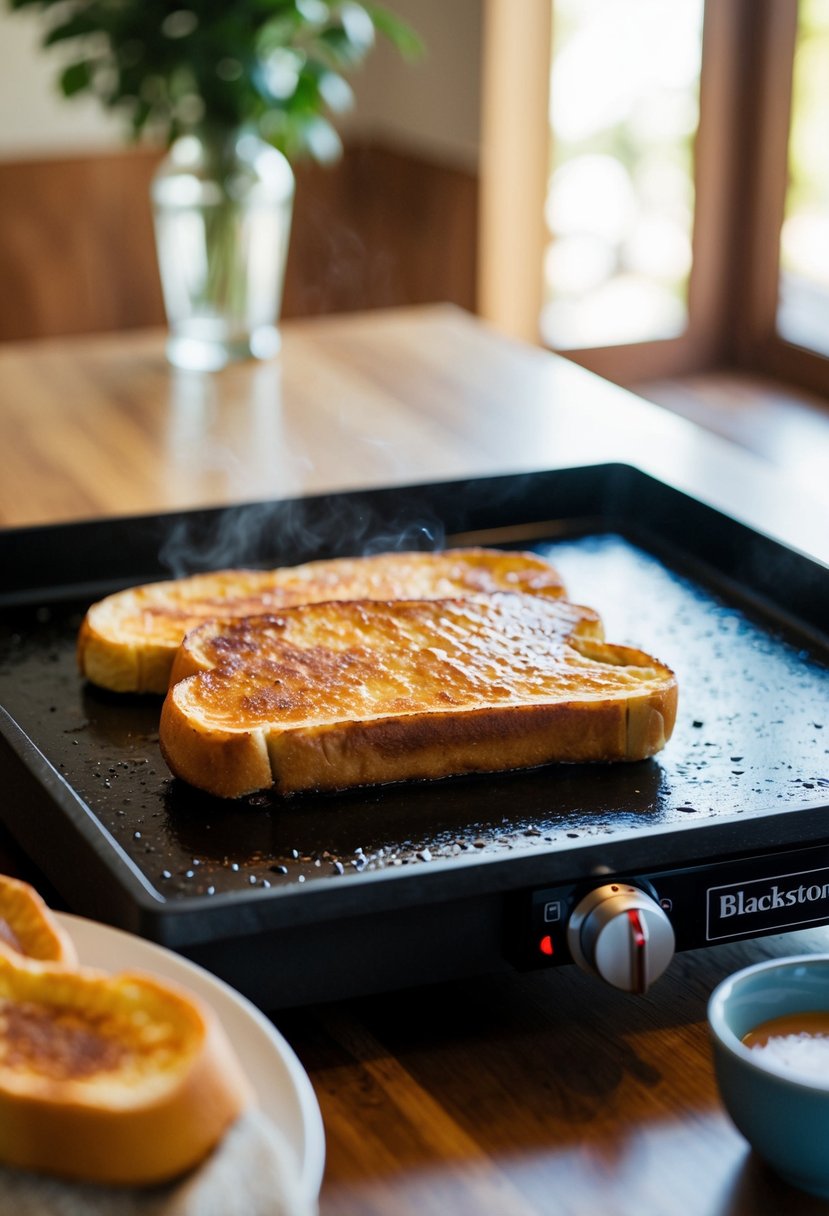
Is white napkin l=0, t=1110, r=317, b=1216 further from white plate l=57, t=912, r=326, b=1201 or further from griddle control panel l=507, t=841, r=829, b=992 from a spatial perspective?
griddle control panel l=507, t=841, r=829, b=992

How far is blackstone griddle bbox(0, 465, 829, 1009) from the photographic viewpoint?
0.97 metres

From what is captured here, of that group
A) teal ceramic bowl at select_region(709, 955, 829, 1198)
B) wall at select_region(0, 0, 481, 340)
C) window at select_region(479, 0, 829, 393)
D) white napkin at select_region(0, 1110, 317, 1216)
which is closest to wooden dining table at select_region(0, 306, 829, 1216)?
teal ceramic bowl at select_region(709, 955, 829, 1198)

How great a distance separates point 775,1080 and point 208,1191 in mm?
305

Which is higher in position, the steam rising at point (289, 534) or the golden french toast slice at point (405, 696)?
the golden french toast slice at point (405, 696)

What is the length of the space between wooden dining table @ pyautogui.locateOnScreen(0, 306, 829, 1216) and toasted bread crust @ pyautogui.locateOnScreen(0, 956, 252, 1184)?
0.54 ft

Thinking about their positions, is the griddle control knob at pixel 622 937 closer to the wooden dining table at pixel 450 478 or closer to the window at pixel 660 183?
the wooden dining table at pixel 450 478

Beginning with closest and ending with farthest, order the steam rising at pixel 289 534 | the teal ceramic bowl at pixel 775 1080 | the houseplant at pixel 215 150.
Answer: the teal ceramic bowl at pixel 775 1080, the steam rising at pixel 289 534, the houseplant at pixel 215 150

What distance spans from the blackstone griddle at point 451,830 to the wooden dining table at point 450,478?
0.05 meters

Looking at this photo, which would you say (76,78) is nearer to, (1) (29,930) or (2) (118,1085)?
(1) (29,930)

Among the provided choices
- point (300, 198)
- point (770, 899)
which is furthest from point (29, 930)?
point (300, 198)

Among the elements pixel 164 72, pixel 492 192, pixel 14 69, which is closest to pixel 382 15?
pixel 164 72

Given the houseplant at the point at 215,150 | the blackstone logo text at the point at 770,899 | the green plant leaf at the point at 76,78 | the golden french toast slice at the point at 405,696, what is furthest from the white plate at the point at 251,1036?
the green plant leaf at the point at 76,78

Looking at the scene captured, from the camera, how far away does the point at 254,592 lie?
4.91 ft

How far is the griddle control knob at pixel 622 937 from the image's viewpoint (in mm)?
975
